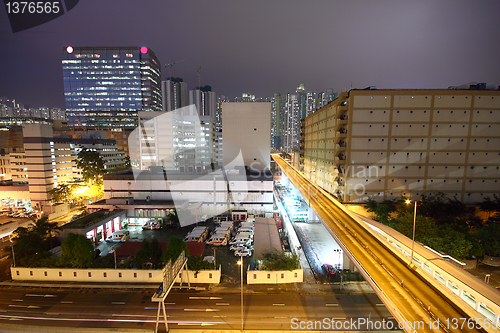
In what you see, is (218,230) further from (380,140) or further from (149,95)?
(149,95)

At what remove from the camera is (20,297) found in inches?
542

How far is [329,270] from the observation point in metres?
16.0

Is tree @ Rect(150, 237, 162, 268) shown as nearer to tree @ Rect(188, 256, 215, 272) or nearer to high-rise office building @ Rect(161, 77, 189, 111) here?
tree @ Rect(188, 256, 215, 272)

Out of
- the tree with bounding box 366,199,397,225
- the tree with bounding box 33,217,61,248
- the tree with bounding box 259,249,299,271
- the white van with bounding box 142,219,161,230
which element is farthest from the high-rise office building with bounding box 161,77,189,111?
the tree with bounding box 259,249,299,271

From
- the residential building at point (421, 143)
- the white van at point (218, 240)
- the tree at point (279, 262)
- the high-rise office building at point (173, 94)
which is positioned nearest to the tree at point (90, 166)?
the white van at point (218, 240)

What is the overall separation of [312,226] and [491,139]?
25.6 m

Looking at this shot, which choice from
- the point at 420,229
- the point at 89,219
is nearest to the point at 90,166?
the point at 89,219

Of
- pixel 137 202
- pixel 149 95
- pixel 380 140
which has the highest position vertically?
pixel 149 95

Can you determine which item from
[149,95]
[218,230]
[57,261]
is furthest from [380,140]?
[149,95]

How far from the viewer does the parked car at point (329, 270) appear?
1574cm

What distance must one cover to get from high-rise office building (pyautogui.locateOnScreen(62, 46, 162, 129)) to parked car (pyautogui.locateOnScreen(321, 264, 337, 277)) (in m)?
83.5

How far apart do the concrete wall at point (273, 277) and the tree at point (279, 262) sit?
0.93 ft

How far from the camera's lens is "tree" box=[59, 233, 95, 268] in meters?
15.0

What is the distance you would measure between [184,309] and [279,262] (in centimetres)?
675
